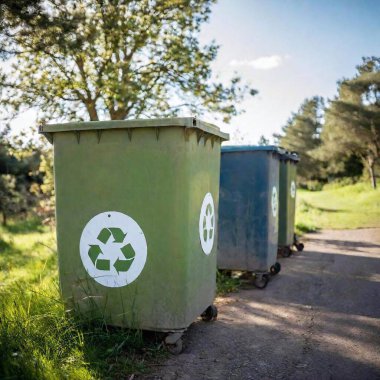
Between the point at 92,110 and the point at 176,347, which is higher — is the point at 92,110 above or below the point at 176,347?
above

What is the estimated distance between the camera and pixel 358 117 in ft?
92.4

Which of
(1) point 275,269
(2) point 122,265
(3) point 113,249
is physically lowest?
(1) point 275,269

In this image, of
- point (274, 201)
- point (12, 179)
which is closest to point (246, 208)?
point (274, 201)

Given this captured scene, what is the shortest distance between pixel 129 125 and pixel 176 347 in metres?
1.74

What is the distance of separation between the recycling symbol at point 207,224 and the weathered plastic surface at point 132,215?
97 mm

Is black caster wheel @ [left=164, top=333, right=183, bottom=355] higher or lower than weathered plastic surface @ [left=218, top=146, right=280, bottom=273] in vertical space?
Result: lower

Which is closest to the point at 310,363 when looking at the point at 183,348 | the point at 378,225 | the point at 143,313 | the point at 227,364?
the point at 227,364

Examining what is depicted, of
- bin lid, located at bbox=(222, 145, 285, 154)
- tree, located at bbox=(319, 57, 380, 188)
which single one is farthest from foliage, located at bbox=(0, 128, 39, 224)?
tree, located at bbox=(319, 57, 380, 188)

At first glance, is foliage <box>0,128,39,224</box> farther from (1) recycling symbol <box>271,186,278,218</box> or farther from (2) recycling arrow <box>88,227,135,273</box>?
(2) recycling arrow <box>88,227,135,273</box>

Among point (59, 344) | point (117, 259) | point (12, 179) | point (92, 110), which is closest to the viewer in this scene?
point (59, 344)

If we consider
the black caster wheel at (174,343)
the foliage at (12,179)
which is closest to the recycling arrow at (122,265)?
the black caster wheel at (174,343)

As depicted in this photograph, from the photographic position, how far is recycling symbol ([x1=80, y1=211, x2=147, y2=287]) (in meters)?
3.23

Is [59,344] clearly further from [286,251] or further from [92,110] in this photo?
[92,110]

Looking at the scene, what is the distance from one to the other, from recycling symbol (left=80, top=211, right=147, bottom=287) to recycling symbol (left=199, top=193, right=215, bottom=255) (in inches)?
23.3
